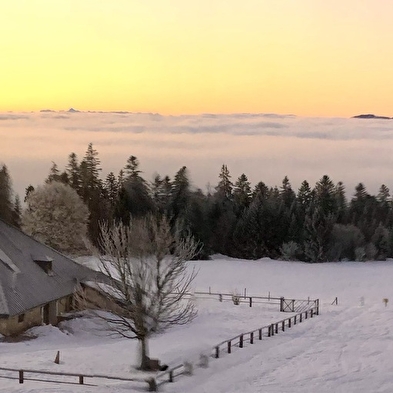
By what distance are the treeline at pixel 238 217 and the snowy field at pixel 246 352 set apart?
1238 inches

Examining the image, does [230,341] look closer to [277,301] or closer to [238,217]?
[277,301]

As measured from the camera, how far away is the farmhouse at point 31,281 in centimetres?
3312

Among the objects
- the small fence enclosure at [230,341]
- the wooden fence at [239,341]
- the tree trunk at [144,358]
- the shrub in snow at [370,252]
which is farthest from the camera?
the shrub in snow at [370,252]

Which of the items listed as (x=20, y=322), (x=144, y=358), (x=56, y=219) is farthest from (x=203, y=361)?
(x=56, y=219)

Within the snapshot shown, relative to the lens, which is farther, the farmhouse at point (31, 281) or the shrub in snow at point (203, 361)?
the farmhouse at point (31, 281)

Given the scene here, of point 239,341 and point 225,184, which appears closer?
point 239,341

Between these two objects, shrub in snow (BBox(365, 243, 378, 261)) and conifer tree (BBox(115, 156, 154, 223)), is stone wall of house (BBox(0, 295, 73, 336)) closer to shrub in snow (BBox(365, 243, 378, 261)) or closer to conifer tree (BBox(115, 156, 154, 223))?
conifer tree (BBox(115, 156, 154, 223))

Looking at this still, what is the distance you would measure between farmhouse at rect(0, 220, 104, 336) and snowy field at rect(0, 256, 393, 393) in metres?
1.29

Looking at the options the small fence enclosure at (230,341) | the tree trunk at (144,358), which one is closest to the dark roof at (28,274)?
the tree trunk at (144,358)

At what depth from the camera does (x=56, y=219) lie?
6869 centimetres

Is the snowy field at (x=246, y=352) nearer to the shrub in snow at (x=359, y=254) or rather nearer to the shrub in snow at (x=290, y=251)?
the shrub in snow at (x=290, y=251)

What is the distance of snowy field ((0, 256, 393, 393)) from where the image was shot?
2384 cm

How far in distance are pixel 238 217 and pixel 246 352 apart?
2578 inches

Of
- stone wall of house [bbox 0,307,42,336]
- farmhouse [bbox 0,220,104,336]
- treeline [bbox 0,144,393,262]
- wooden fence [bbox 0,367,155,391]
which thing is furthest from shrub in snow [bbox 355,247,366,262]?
wooden fence [bbox 0,367,155,391]
